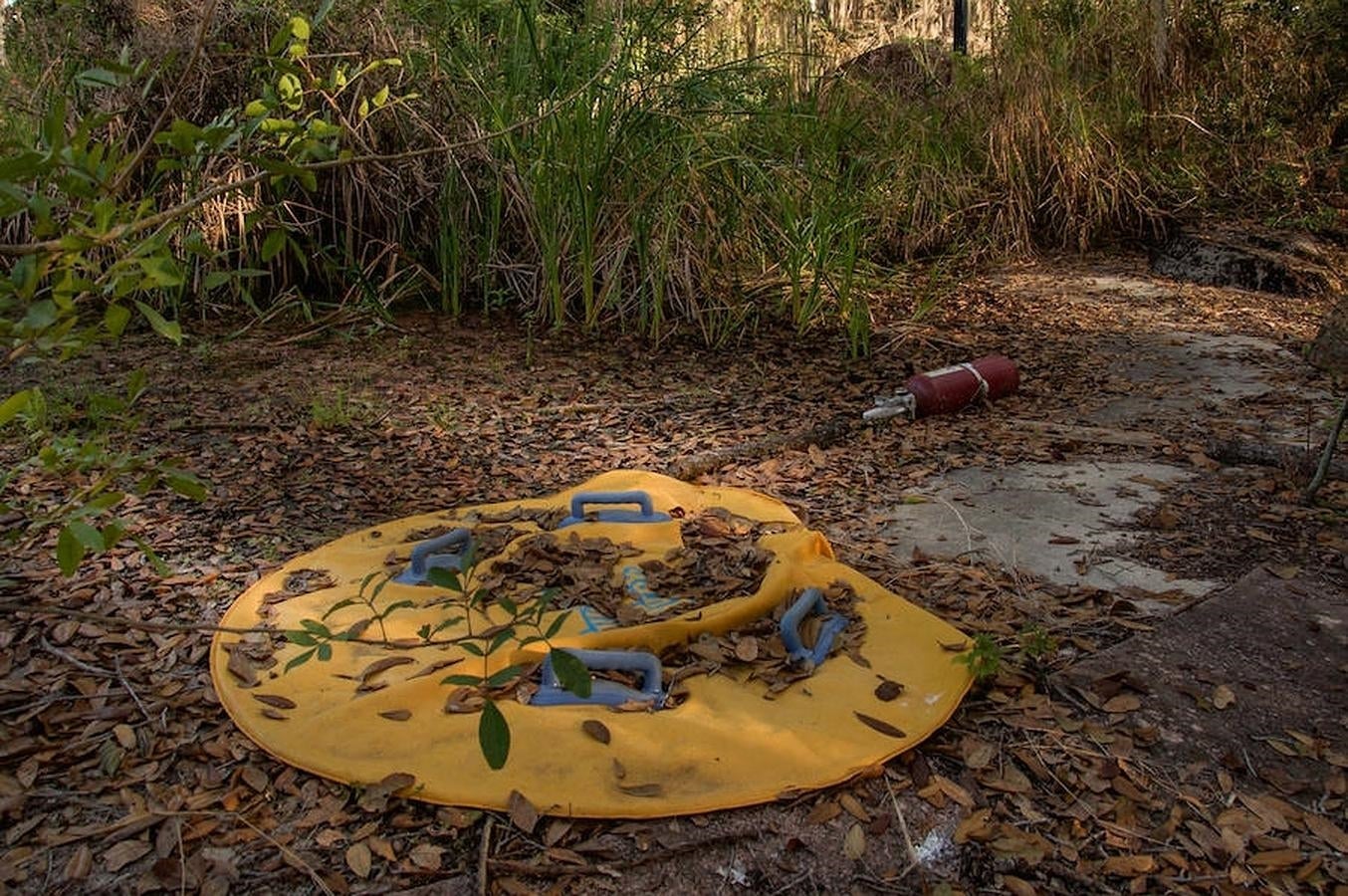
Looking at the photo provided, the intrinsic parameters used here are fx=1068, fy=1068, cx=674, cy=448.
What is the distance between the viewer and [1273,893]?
1.45 metres

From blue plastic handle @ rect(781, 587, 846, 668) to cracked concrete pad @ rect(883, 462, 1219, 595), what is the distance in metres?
0.56

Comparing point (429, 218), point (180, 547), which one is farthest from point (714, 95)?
point (180, 547)

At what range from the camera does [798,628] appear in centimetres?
202

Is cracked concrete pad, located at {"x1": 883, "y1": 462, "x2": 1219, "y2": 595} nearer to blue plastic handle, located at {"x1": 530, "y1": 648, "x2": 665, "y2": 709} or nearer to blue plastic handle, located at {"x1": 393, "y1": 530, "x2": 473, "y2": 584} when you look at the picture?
blue plastic handle, located at {"x1": 530, "y1": 648, "x2": 665, "y2": 709}

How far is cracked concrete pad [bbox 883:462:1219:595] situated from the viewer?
240 centimetres

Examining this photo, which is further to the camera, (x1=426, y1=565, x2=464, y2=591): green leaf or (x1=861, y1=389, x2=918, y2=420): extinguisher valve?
(x1=861, y1=389, x2=918, y2=420): extinguisher valve

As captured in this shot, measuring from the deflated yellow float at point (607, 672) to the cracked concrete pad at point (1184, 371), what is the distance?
183cm

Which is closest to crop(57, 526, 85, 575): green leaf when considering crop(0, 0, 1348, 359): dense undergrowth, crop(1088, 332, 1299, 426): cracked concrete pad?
crop(0, 0, 1348, 359): dense undergrowth

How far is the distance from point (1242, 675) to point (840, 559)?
0.87m

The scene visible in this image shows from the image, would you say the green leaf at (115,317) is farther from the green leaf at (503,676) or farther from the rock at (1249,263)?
the rock at (1249,263)

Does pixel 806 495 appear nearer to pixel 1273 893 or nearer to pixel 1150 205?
pixel 1273 893

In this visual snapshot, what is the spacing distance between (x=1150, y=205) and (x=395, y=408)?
15.6 feet

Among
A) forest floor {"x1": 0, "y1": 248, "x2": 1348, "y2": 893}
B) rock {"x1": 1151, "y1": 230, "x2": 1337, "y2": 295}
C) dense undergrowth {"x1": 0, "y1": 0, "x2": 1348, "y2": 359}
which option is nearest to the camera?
forest floor {"x1": 0, "y1": 248, "x2": 1348, "y2": 893}

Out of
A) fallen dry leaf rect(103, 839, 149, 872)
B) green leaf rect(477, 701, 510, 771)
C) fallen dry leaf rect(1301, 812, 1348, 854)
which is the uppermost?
green leaf rect(477, 701, 510, 771)
